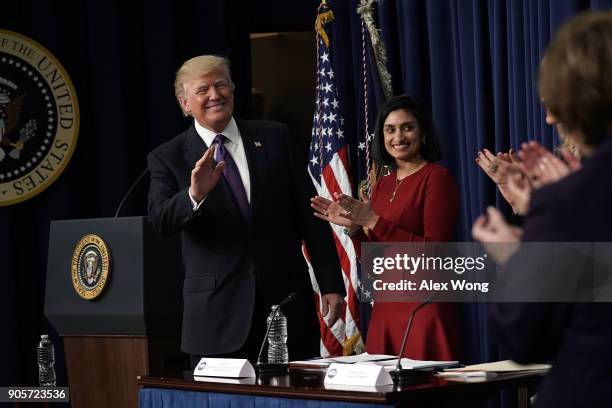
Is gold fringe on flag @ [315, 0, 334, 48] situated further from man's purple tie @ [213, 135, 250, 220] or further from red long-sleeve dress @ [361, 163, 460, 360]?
man's purple tie @ [213, 135, 250, 220]

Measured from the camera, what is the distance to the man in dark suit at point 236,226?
3479mm

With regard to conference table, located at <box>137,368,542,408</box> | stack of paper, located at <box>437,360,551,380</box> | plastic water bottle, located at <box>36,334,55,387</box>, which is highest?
stack of paper, located at <box>437,360,551,380</box>

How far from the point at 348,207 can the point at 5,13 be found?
3048mm

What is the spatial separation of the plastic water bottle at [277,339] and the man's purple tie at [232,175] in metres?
0.43

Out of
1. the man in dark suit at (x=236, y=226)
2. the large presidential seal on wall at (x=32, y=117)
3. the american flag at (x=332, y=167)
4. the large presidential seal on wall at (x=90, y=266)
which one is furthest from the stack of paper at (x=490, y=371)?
the large presidential seal on wall at (x=32, y=117)

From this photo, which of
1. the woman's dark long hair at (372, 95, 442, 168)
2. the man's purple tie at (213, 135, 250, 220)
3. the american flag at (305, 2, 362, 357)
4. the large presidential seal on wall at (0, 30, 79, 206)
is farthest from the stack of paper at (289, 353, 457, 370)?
the large presidential seal on wall at (0, 30, 79, 206)

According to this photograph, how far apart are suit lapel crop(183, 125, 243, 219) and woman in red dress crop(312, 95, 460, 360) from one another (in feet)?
1.26

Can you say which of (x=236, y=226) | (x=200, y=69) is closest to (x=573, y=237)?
(x=236, y=226)

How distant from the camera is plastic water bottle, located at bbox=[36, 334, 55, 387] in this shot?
4645mm

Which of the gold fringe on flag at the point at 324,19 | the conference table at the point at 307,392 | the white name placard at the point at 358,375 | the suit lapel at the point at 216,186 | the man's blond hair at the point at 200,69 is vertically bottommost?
the conference table at the point at 307,392

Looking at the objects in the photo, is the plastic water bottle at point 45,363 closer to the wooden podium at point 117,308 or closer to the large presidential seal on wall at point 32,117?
the wooden podium at point 117,308

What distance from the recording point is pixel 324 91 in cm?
572

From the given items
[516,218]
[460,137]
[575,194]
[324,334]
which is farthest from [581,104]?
[324,334]

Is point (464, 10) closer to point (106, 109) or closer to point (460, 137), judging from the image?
point (460, 137)
